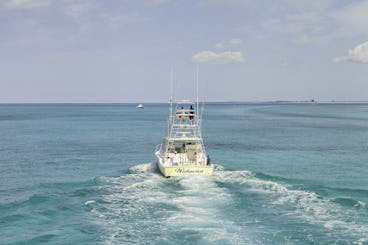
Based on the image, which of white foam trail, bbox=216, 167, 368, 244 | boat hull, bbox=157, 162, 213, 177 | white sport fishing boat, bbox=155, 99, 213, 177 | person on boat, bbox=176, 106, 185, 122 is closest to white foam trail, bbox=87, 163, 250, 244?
boat hull, bbox=157, 162, 213, 177

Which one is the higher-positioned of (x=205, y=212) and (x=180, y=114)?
(x=180, y=114)

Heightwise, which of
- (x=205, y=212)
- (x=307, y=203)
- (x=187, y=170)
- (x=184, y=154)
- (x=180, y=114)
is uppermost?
(x=180, y=114)

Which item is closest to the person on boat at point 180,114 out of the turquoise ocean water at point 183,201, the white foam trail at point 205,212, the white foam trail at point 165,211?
the turquoise ocean water at point 183,201

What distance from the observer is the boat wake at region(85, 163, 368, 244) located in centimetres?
2678

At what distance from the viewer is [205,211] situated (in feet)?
105

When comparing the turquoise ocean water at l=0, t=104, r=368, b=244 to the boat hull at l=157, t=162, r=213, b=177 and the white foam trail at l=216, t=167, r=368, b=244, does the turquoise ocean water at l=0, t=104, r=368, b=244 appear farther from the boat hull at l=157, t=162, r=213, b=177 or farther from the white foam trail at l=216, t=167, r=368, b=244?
the boat hull at l=157, t=162, r=213, b=177

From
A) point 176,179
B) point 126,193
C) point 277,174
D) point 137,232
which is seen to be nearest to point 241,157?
point 277,174

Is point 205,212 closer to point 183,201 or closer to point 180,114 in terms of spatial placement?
point 183,201

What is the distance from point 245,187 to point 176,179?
6.62 meters

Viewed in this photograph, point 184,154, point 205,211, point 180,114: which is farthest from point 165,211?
point 180,114

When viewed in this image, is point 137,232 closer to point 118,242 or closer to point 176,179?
point 118,242

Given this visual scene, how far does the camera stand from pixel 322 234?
87.4 feet

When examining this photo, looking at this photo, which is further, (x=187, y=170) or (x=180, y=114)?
(x=180, y=114)

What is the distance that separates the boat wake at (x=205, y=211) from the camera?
26.8 metres
